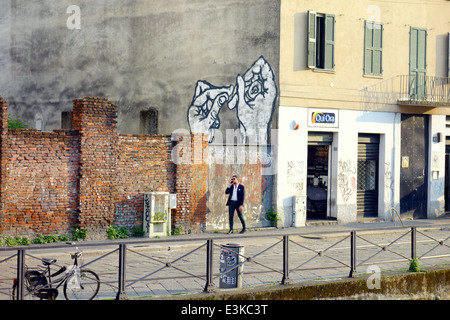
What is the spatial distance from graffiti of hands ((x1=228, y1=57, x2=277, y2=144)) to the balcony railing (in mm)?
3646

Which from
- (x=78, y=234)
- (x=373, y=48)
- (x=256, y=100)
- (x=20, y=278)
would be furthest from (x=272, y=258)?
(x=373, y=48)

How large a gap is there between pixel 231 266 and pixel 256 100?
10775 mm

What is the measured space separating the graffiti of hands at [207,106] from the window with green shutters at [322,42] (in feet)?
9.80

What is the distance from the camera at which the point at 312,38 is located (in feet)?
66.4

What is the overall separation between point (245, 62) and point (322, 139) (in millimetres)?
3728

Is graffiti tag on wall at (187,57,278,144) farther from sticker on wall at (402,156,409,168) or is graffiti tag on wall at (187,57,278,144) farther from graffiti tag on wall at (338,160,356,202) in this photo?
Answer: sticker on wall at (402,156,409,168)

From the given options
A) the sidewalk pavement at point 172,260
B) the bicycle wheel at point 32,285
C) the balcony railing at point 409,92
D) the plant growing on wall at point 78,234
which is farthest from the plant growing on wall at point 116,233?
the balcony railing at point 409,92

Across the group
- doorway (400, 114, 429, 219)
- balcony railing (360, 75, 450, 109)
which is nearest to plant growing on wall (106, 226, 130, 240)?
balcony railing (360, 75, 450, 109)

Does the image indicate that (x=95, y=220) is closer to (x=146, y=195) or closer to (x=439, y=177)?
(x=146, y=195)

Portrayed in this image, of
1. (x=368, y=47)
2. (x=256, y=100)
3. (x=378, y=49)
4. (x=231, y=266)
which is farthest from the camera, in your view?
(x=378, y=49)

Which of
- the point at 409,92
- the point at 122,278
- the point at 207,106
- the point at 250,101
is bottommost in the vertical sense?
the point at 122,278

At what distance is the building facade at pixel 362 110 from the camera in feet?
66.2

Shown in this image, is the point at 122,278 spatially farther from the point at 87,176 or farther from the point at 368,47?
the point at 368,47

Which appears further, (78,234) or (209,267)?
(78,234)
